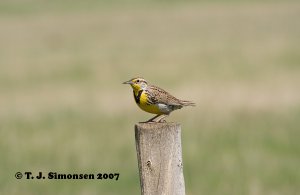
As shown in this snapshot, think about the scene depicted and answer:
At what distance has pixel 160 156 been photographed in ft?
15.6

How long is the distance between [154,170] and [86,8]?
128ft

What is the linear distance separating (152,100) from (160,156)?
48.4 inches

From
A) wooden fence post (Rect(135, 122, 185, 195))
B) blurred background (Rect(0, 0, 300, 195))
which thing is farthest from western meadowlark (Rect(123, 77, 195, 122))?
blurred background (Rect(0, 0, 300, 195))

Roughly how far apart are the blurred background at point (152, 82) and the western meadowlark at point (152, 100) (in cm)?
266

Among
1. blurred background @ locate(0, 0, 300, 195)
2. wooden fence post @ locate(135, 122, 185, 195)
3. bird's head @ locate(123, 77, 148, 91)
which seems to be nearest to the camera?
wooden fence post @ locate(135, 122, 185, 195)

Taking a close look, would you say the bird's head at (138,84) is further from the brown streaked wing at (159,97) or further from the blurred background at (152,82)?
the blurred background at (152,82)

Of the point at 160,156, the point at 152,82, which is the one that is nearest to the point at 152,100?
the point at 160,156

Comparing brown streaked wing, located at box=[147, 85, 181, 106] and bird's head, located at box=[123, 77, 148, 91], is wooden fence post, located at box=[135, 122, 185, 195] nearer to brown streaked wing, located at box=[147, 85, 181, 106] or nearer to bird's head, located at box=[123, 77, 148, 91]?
brown streaked wing, located at box=[147, 85, 181, 106]

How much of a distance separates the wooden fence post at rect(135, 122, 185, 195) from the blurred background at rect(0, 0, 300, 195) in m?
3.87

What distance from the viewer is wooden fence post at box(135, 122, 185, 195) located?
15.6ft

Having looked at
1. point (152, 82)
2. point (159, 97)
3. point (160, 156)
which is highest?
point (159, 97)

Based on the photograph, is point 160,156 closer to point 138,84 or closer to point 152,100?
point 152,100

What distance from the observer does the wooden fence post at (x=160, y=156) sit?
475cm

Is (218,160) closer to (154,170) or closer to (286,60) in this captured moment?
(154,170)
